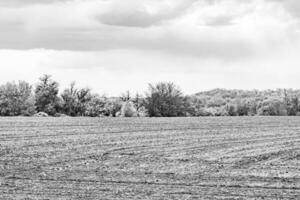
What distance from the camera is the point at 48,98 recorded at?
7206 cm

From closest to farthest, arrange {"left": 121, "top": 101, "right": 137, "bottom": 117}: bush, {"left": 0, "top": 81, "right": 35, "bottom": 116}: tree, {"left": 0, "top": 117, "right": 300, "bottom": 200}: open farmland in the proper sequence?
{"left": 0, "top": 117, "right": 300, "bottom": 200}: open farmland → {"left": 121, "top": 101, "right": 137, "bottom": 117}: bush → {"left": 0, "top": 81, "right": 35, "bottom": 116}: tree

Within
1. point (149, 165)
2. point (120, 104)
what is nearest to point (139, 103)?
point (120, 104)

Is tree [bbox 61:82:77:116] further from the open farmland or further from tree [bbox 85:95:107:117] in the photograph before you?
the open farmland

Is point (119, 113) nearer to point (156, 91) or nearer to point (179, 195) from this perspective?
point (156, 91)

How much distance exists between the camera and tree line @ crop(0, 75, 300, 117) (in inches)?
2621

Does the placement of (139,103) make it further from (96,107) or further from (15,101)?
(15,101)

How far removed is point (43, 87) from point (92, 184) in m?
57.1

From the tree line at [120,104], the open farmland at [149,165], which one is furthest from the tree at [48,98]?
the open farmland at [149,165]

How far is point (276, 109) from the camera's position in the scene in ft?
217

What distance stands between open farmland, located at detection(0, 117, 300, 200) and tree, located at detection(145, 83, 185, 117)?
1317 inches

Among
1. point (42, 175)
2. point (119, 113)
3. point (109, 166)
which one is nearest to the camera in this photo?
point (42, 175)

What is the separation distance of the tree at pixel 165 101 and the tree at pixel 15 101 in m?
11.4

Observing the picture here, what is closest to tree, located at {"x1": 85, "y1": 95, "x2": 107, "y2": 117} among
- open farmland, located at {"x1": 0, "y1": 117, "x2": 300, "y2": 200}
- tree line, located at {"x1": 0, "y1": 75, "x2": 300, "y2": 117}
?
tree line, located at {"x1": 0, "y1": 75, "x2": 300, "y2": 117}

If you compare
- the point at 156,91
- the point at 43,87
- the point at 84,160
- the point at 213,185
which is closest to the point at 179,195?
the point at 213,185
